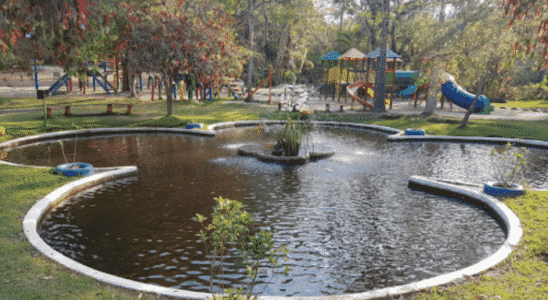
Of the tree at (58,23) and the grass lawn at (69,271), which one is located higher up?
the tree at (58,23)

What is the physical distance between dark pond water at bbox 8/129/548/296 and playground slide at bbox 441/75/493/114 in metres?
10.3

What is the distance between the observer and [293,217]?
850 centimetres

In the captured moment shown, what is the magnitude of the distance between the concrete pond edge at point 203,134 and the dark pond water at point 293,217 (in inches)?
10.8

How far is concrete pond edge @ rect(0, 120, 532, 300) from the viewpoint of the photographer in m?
5.33

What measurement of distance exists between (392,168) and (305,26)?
1470 inches

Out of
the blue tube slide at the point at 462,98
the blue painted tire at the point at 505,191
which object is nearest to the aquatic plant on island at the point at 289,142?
the blue painted tire at the point at 505,191

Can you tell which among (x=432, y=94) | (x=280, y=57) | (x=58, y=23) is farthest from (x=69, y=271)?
(x=280, y=57)

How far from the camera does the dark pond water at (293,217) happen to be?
20.6 feet

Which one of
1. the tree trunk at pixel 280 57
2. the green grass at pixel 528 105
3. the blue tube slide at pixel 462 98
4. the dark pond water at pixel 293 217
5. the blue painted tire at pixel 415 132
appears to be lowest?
the dark pond water at pixel 293 217

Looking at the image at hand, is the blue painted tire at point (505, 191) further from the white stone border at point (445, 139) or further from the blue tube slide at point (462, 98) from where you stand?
the blue tube slide at point (462, 98)

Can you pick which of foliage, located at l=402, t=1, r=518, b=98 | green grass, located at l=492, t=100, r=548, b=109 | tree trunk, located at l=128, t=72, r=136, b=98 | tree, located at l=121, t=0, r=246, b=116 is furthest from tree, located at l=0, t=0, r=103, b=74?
green grass, located at l=492, t=100, r=548, b=109

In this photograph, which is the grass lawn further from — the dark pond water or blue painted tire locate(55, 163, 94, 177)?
the dark pond water

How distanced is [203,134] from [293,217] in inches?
395

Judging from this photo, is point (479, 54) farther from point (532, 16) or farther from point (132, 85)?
point (132, 85)
